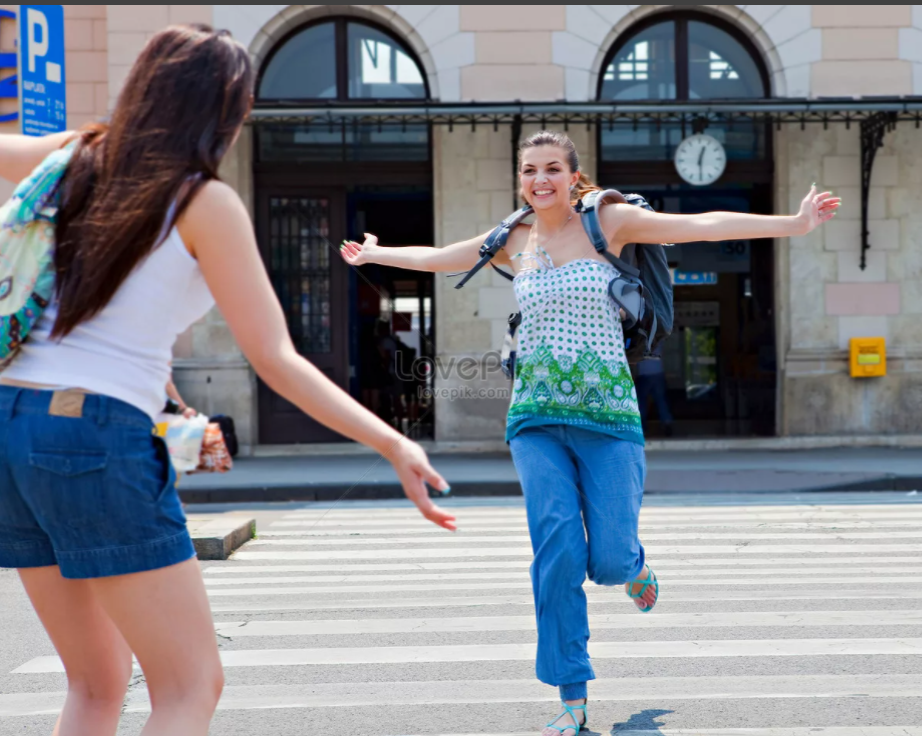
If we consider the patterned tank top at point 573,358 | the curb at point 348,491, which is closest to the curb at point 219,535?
the curb at point 348,491

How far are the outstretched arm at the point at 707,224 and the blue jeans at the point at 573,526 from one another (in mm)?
731

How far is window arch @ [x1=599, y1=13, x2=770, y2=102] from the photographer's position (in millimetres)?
15891

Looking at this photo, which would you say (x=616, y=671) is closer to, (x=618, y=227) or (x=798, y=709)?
(x=798, y=709)

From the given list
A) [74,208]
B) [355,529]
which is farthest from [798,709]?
[355,529]

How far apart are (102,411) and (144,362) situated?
13 cm

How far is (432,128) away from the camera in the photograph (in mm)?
15719

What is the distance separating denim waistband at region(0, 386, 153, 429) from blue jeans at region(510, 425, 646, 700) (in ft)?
6.48

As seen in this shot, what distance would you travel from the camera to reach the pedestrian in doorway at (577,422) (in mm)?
3928

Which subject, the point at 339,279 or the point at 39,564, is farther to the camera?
the point at 339,279

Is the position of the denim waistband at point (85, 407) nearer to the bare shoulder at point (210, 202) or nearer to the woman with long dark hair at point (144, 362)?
the woman with long dark hair at point (144, 362)

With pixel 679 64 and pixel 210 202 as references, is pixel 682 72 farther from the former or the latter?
pixel 210 202

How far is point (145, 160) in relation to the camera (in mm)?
2248

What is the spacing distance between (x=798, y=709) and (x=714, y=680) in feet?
1.48

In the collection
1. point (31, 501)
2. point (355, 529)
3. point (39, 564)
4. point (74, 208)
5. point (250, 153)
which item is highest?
point (250, 153)
